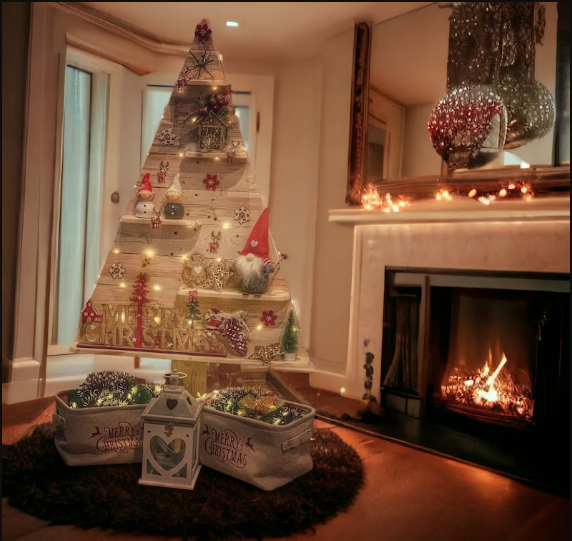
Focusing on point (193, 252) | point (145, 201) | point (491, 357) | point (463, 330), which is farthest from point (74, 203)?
point (491, 357)

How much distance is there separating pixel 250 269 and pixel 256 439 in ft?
1.55

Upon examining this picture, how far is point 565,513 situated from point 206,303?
1.13m

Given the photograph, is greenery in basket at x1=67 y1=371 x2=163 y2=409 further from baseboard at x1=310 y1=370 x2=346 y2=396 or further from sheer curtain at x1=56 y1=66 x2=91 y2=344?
baseboard at x1=310 y1=370 x2=346 y2=396

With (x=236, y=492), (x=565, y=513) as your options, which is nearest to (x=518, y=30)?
(x=565, y=513)

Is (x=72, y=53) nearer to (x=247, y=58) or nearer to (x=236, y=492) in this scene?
(x=247, y=58)

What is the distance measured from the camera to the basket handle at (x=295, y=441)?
49.4 inches

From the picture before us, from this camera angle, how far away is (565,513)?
1.24m

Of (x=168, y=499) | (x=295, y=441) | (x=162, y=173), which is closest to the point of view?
(x=168, y=499)

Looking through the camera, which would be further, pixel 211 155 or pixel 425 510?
pixel 211 155

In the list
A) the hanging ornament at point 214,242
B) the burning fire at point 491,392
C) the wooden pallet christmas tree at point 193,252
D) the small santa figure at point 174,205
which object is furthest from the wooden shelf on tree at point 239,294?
the burning fire at point 491,392

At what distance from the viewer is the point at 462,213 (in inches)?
60.6

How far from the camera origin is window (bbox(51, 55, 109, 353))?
5.50 ft

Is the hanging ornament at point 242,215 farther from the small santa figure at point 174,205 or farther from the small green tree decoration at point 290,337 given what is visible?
the small green tree decoration at point 290,337

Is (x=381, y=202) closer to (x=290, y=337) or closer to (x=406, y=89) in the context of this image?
(x=406, y=89)
